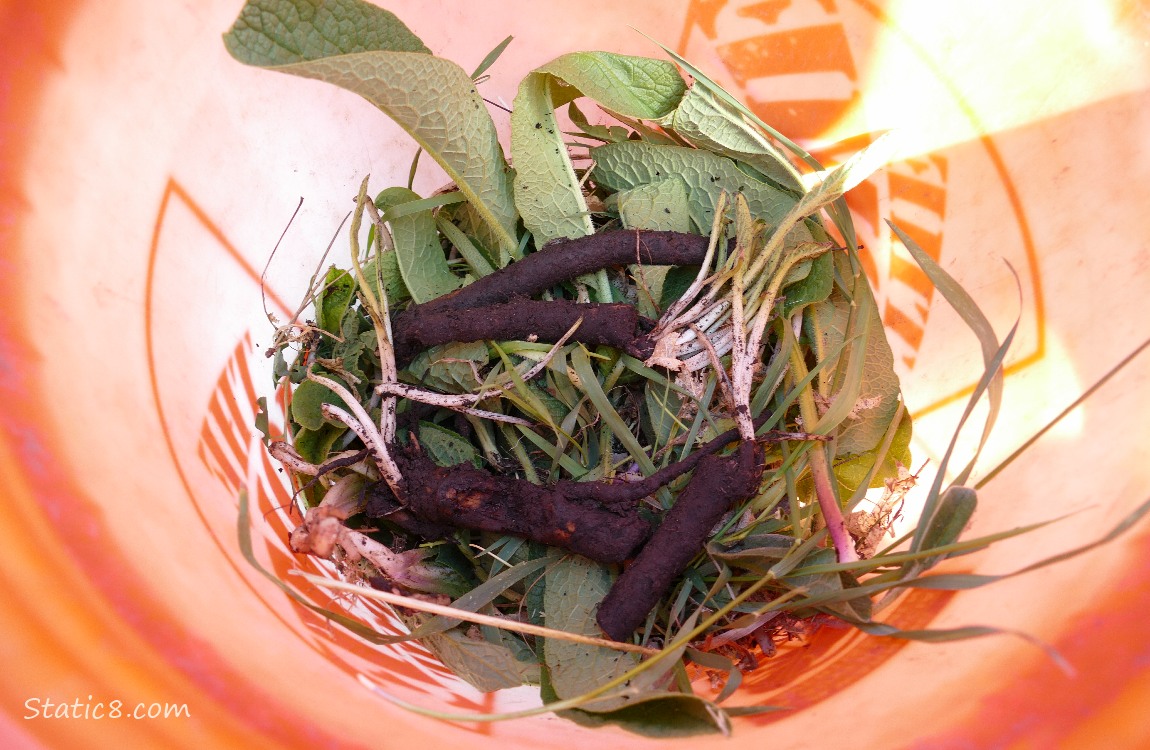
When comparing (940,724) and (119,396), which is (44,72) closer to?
(119,396)

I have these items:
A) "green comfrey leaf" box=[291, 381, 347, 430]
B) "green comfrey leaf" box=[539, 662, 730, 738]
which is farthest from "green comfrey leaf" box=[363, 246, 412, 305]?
"green comfrey leaf" box=[539, 662, 730, 738]

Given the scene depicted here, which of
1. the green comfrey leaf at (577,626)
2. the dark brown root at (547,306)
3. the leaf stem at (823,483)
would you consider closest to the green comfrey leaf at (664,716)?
the green comfrey leaf at (577,626)

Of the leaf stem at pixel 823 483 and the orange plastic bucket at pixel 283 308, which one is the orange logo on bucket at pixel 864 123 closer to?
the orange plastic bucket at pixel 283 308

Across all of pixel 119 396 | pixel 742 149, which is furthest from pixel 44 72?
pixel 742 149

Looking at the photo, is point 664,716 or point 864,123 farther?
point 864,123

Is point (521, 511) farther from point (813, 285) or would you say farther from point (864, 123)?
point (864, 123)

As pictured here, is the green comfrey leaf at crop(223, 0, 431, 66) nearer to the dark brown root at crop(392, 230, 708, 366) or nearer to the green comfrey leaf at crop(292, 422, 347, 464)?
the dark brown root at crop(392, 230, 708, 366)

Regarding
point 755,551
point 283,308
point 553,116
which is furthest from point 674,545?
point 283,308
